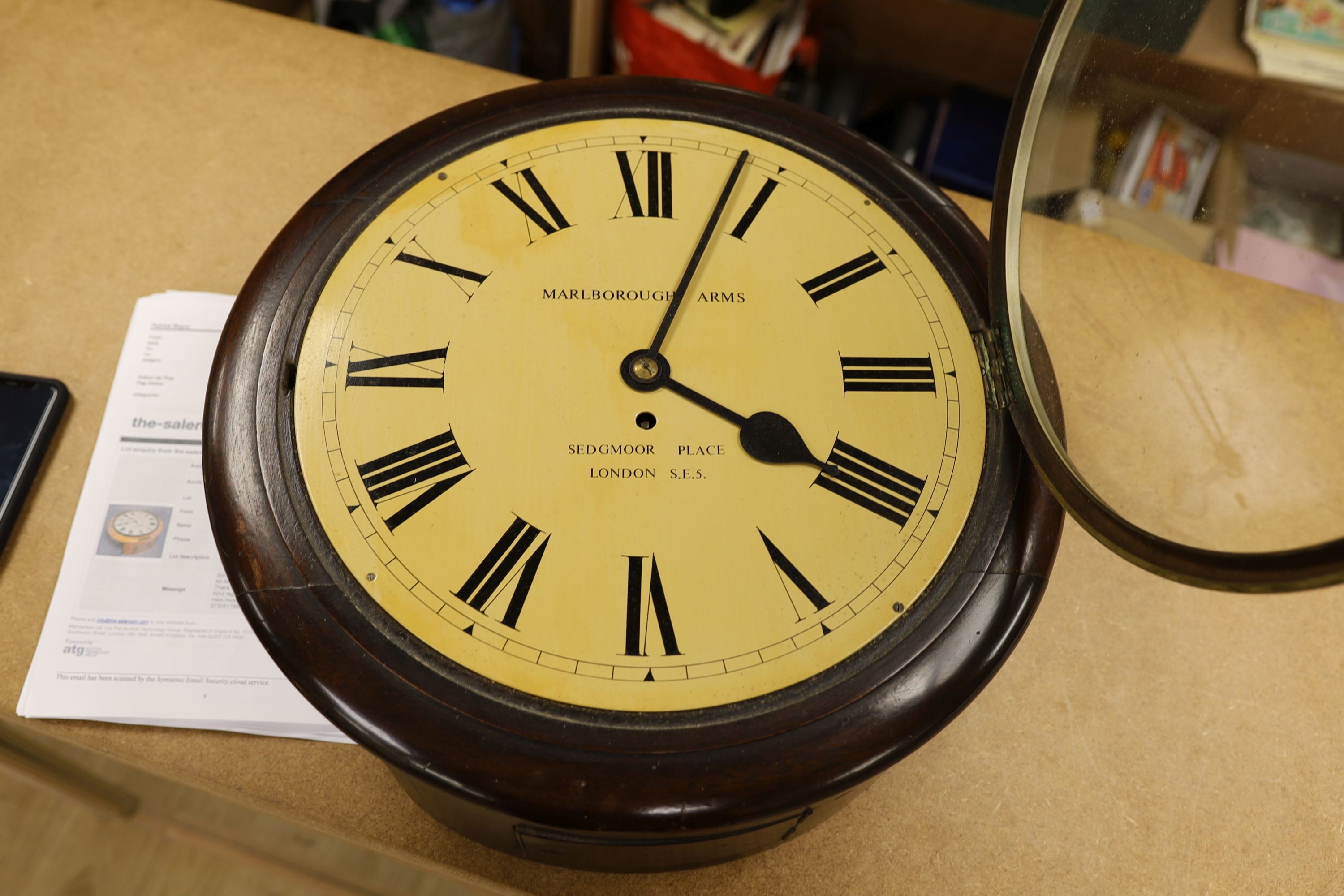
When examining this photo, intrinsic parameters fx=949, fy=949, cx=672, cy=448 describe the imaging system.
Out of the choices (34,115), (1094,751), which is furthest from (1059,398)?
(34,115)

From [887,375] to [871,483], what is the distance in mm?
104

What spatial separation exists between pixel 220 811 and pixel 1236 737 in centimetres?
98

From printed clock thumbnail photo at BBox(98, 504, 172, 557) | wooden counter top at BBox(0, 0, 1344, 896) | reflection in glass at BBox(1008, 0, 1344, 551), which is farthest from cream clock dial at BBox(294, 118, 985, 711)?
printed clock thumbnail photo at BBox(98, 504, 172, 557)

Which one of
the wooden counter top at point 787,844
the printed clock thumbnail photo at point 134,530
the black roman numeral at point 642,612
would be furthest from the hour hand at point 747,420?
the printed clock thumbnail photo at point 134,530

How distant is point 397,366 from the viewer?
2.55ft

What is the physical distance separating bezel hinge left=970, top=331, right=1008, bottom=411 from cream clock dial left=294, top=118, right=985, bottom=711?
1cm

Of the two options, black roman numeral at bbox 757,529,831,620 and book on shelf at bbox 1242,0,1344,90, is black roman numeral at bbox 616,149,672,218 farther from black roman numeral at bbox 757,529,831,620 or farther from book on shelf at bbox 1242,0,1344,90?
book on shelf at bbox 1242,0,1344,90

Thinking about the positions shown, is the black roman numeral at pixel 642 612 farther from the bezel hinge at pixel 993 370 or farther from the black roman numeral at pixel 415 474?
the bezel hinge at pixel 993 370

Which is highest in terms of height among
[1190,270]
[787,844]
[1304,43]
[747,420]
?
[1304,43]

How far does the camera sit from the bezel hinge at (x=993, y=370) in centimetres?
79

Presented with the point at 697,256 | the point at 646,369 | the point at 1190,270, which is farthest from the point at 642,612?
the point at 1190,270

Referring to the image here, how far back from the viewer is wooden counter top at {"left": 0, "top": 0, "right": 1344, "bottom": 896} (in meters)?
0.93

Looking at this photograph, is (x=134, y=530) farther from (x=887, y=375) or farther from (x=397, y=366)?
(x=887, y=375)

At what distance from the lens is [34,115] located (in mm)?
1313
